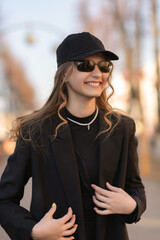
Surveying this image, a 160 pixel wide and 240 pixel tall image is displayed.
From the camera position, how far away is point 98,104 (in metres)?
2.33

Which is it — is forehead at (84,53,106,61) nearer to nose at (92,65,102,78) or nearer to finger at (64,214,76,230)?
nose at (92,65,102,78)

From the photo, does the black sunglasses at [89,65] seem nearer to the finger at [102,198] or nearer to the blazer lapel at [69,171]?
the blazer lapel at [69,171]

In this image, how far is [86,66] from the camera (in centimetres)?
198

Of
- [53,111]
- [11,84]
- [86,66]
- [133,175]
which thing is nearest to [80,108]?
[53,111]

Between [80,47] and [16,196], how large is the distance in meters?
0.92

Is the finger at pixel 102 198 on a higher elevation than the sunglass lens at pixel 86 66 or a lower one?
lower

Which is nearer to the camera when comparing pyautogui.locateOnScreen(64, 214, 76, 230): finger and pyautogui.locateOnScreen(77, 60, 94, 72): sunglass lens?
pyautogui.locateOnScreen(64, 214, 76, 230): finger

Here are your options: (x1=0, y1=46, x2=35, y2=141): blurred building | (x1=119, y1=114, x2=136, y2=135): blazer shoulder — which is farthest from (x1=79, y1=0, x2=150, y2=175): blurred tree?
(x1=0, y1=46, x2=35, y2=141): blurred building

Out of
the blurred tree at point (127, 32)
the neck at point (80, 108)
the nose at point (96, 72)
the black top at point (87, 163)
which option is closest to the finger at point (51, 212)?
the black top at point (87, 163)

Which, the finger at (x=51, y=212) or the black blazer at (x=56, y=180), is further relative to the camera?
the black blazer at (x=56, y=180)

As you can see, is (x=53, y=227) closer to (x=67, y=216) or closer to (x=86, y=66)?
(x=67, y=216)

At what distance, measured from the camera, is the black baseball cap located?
196 centimetres

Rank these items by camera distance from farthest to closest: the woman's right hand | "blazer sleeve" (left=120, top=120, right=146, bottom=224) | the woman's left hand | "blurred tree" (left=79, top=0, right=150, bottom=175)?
"blurred tree" (left=79, top=0, right=150, bottom=175) → "blazer sleeve" (left=120, top=120, right=146, bottom=224) → the woman's left hand → the woman's right hand

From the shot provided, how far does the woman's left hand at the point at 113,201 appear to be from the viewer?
1870 millimetres
